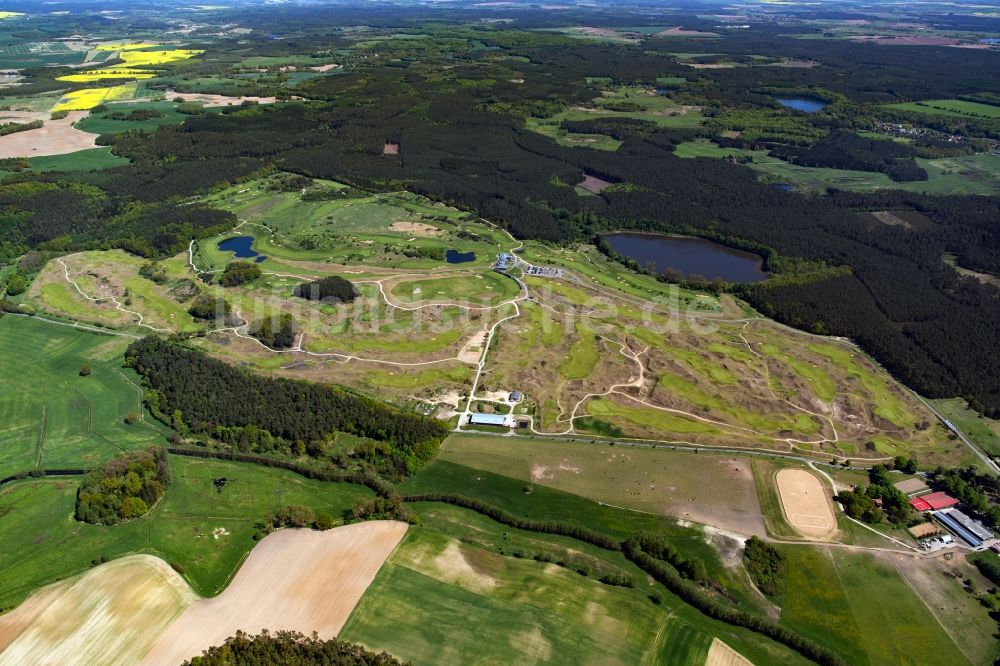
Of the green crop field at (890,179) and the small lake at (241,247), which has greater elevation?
the green crop field at (890,179)

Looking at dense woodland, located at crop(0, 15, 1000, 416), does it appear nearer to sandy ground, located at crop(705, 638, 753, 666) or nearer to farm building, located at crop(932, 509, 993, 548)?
farm building, located at crop(932, 509, 993, 548)

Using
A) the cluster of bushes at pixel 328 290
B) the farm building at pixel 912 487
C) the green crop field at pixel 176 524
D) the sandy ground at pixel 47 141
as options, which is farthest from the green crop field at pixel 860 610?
the sandy ground at pixel 47 141

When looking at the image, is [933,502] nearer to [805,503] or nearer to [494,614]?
[805,503]

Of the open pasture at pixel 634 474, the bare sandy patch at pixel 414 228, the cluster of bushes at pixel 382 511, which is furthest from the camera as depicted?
the bare sandy patch at pixel 414 228

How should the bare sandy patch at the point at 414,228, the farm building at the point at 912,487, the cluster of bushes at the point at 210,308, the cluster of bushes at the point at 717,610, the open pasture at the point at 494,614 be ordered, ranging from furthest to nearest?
the bare sandy patch at the point at 414,228 → the cluster of bushes at the point at 210,308 → the farm building at the point at 912,487 → the cluster of bushes at the point at 717,610 → the open pasture at the point at 494,614

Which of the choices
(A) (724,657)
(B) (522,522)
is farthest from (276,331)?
(A) (724,657)

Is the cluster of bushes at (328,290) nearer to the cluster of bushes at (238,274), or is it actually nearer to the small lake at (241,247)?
the cluster of bushes at (238,274)

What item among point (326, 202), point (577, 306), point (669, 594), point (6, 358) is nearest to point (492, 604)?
point (669, 594)

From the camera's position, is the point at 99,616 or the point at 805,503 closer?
the point at 99,616
